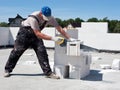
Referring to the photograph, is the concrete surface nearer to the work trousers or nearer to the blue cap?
the work trousers

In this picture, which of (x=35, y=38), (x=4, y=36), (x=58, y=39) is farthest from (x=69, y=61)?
(x=4, y=36)

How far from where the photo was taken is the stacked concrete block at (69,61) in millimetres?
6766

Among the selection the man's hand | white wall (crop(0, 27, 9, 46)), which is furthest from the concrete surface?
white wall (crop(0, 27, 9, 46))

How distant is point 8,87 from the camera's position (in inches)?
230

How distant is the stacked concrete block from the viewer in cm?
677

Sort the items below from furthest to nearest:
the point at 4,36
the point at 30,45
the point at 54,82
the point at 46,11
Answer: the point at 4,36 → the point at 30,45 → the point at 46,11 → the point at 54,82

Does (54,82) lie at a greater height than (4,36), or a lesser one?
greater

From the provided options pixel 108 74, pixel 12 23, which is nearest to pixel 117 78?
pixel 108 74

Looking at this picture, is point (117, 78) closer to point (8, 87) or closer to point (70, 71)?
point (70, 71)

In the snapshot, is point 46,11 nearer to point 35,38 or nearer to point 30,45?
point 35,38

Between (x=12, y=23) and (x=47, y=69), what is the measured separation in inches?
1542

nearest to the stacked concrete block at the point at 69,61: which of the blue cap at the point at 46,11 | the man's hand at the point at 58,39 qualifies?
the man's hand at the point at 58,39

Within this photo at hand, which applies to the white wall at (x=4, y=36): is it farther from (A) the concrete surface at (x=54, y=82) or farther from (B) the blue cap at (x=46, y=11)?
(B) the blue cap at (x=46, y=11)

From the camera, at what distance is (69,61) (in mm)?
6992
